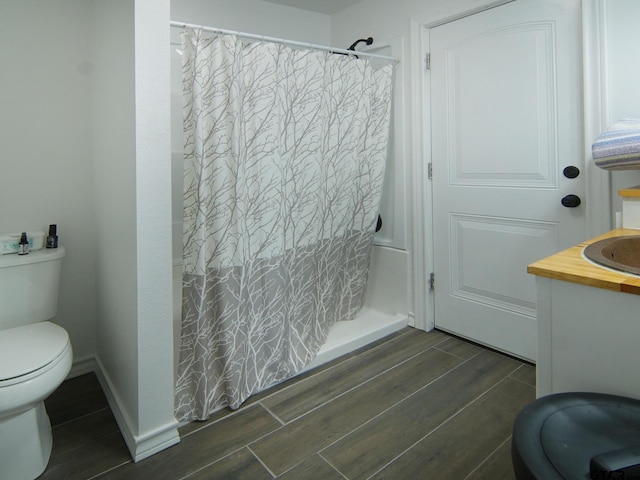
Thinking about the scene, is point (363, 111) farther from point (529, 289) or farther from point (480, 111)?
point (529, 289)

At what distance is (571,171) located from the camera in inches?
72.1

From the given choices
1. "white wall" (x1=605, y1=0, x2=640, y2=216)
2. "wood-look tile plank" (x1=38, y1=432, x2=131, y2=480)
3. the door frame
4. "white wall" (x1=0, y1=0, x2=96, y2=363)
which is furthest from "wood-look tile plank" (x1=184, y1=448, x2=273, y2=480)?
"white wall" (x1=605, y1=0, x2=640, y2=216)

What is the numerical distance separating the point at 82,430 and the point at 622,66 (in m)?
2.77

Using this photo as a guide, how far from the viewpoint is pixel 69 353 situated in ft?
4.96

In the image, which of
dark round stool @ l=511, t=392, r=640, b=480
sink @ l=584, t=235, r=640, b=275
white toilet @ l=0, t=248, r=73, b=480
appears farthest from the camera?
white toilet @ l=0, t=248, r=73, b=480

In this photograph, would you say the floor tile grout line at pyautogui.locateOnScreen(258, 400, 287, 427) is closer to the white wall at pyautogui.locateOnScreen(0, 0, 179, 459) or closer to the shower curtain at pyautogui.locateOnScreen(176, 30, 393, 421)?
the shower curtain at pyautogui.locateOnScreen(176, 30, 393, 421)

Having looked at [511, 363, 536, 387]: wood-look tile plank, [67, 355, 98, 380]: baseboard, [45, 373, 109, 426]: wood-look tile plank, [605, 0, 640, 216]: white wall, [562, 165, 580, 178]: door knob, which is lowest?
[45, 373, 109, 426]: wood-look tile plank

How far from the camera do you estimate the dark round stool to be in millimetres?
571

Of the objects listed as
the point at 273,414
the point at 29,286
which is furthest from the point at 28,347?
the point at 273,414

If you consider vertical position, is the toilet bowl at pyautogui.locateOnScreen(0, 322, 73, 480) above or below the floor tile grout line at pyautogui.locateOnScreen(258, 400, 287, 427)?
above

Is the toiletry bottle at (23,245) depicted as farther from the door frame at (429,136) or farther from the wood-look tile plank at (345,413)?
the door frame at (429,136)

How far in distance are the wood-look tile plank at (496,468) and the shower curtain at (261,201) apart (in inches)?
37.8

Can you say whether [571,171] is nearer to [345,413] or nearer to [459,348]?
[459,348]

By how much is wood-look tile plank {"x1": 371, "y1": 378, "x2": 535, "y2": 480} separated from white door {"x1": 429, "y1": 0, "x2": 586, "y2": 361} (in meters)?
0.47
